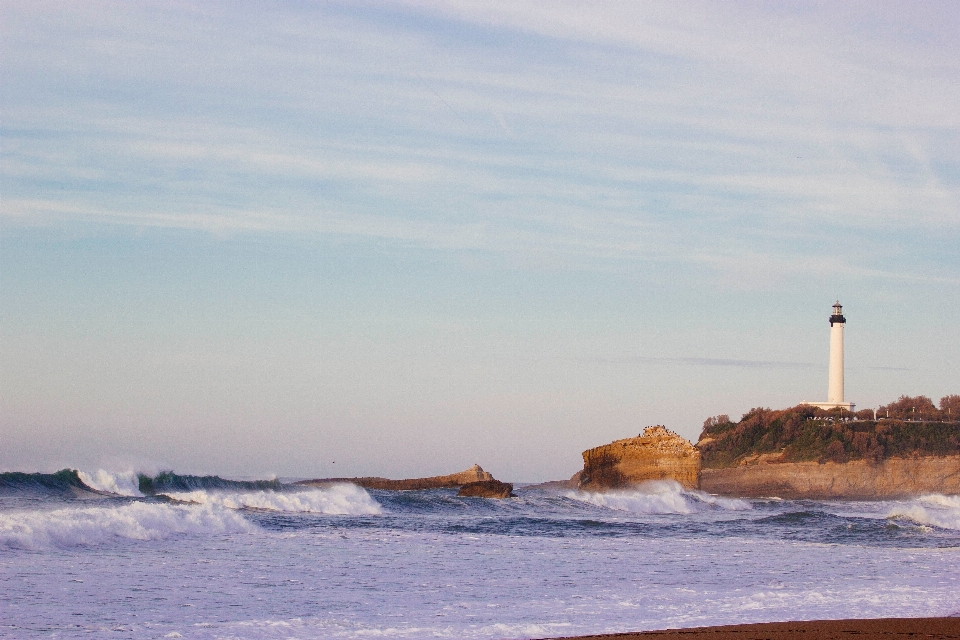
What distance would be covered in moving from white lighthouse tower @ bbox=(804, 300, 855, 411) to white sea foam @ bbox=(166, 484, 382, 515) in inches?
1947

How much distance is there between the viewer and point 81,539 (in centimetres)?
1591

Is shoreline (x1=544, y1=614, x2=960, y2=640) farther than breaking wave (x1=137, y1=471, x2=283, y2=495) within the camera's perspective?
No

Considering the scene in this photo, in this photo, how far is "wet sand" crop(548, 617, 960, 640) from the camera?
30.2ft

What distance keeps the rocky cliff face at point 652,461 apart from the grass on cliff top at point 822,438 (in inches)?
948

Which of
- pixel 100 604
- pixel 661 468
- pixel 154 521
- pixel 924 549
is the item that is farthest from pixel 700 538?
pixel 661 468

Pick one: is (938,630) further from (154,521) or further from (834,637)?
(154,521)

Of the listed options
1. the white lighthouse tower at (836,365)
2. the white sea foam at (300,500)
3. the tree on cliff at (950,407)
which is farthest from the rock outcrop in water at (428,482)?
the tree on cliff at (950,407)

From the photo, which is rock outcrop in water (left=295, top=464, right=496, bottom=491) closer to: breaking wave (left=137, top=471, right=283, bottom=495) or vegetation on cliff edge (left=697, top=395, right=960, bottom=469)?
breaking wave (left=137, top=471, right=283, bottom=495)

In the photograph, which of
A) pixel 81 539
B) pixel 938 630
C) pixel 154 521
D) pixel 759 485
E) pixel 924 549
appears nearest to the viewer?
pixel 938 630

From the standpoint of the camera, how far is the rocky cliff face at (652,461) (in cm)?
4334

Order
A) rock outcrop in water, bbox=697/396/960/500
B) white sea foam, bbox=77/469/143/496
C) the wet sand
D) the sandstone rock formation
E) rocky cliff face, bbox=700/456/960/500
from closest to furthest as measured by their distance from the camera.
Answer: the wet sand → white sea foam, bbox=77/469/143/496 → the sandstone rock formation → rocky cliff face, bbox=700/456/960/500 → rock outcrop in water, bbox=697/396/960/500

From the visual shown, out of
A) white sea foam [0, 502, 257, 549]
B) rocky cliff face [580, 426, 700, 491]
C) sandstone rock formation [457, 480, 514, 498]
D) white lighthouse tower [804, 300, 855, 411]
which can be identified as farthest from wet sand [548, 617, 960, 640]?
white lighthouse tower [804, 300, 855, 411]

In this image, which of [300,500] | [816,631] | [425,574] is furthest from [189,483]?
[816,631]

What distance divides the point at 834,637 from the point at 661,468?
34.7 metres
